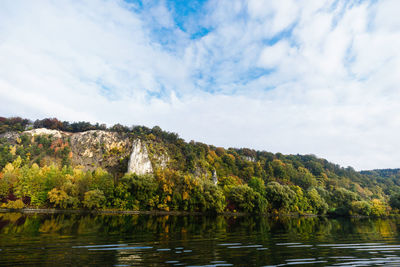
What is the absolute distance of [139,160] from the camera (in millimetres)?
95312

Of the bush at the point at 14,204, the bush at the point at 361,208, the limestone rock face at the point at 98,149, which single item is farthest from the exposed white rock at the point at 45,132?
the bush at the point at 361,208

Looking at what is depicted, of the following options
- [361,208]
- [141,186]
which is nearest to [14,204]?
[141,186]

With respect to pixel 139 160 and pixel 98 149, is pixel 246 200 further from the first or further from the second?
pixel 98 149

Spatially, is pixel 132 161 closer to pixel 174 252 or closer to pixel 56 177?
pixel 56 177

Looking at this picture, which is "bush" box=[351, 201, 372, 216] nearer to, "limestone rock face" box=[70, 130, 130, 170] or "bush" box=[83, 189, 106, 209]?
"bush" box=[83, 189, 106, 209]

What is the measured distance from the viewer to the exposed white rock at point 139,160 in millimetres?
92375

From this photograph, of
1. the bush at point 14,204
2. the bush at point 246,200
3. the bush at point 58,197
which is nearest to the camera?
the bush at point 14,204

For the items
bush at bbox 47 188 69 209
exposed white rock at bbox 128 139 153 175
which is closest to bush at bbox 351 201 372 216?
exposed white rock at bbox 128 139 153 175

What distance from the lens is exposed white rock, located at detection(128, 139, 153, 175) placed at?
9238cm

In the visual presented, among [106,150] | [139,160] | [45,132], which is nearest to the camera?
[139,160]

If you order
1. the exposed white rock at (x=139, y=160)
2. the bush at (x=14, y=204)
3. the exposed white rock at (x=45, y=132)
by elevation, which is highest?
the exposed white rock at (x=45, y=132)

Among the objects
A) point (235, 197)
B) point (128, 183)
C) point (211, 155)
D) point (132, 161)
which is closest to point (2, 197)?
point (128, 183)

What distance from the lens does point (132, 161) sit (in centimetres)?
9294

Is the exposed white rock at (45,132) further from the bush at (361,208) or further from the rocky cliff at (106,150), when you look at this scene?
the bush at (361,208)
